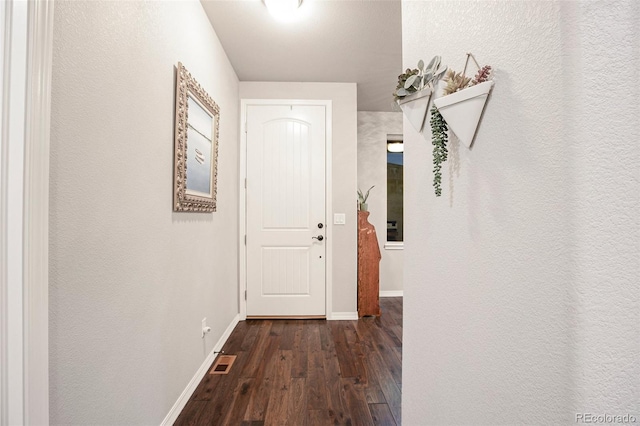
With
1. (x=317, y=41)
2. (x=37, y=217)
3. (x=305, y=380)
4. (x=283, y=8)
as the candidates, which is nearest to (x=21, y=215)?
(x=37, y=217)

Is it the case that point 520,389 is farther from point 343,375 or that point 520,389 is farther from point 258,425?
point 343,375

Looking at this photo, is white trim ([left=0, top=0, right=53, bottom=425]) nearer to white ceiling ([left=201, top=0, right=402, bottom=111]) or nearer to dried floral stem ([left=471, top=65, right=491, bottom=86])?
dried floral stem ([left=471, top=65, right=491, bottom=86])

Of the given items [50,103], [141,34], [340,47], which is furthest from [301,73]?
[50,103]

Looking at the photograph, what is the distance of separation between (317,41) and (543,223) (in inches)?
96.3

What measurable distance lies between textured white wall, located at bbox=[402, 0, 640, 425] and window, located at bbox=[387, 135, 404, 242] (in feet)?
10.8

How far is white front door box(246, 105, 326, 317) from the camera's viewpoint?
10.4 ft

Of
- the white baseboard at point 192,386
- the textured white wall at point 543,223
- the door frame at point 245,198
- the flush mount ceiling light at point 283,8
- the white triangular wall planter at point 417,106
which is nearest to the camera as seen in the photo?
the textured white wall at point 543,223

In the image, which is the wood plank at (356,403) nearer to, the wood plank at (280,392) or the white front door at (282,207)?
the wood plank at (280,392)

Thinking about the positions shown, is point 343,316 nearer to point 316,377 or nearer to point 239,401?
point 316,377

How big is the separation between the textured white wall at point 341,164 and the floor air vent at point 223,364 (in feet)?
4.18

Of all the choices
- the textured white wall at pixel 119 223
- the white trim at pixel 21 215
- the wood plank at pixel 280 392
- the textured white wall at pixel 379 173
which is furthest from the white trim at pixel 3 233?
the textured white wall at pixel 379 173

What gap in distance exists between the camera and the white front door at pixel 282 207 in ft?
10.4

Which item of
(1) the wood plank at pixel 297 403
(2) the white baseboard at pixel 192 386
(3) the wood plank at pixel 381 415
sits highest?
(2) the white baseboard at pixel 192 386

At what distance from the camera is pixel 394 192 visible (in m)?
4.22
